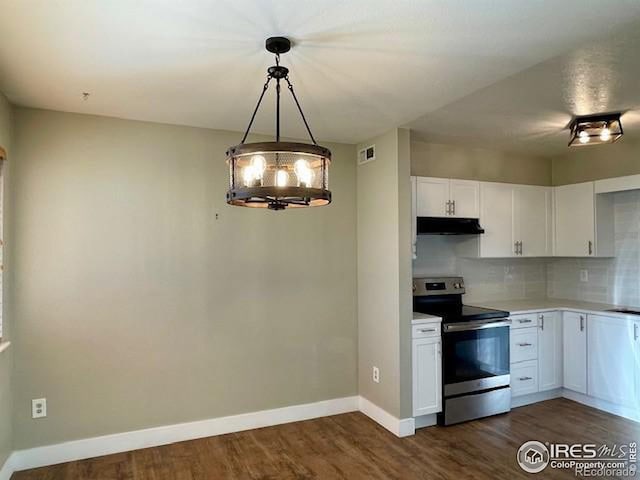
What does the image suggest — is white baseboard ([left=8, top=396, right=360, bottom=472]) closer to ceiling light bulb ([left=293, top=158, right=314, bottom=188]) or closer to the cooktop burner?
the cooktop burner

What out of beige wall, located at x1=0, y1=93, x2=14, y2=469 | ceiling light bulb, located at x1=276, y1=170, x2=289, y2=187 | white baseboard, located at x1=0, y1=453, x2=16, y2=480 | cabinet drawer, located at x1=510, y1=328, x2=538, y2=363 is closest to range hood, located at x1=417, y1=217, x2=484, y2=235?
cabinet drawer, located at x1=510, y1=328, x2=538, y2=363

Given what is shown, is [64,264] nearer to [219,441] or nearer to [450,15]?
[219,441]

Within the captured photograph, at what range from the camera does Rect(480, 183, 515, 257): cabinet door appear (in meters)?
4.18

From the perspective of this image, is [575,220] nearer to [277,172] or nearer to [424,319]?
[424,319]

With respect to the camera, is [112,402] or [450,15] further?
[112,402]

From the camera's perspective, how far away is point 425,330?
355cm

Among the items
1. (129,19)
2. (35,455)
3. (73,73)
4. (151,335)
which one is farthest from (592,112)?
(35,455)

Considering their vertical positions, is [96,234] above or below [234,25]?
below

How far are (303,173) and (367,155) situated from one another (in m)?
2.23

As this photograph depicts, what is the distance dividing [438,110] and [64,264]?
294 centimetres

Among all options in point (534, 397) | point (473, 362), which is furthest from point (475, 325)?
point (534, 397)

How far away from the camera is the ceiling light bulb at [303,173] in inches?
69.3

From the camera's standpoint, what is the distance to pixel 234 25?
1909 mm

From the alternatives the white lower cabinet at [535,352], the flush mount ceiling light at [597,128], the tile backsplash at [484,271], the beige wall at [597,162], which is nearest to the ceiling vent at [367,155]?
the tile backsplash at [484,271]
